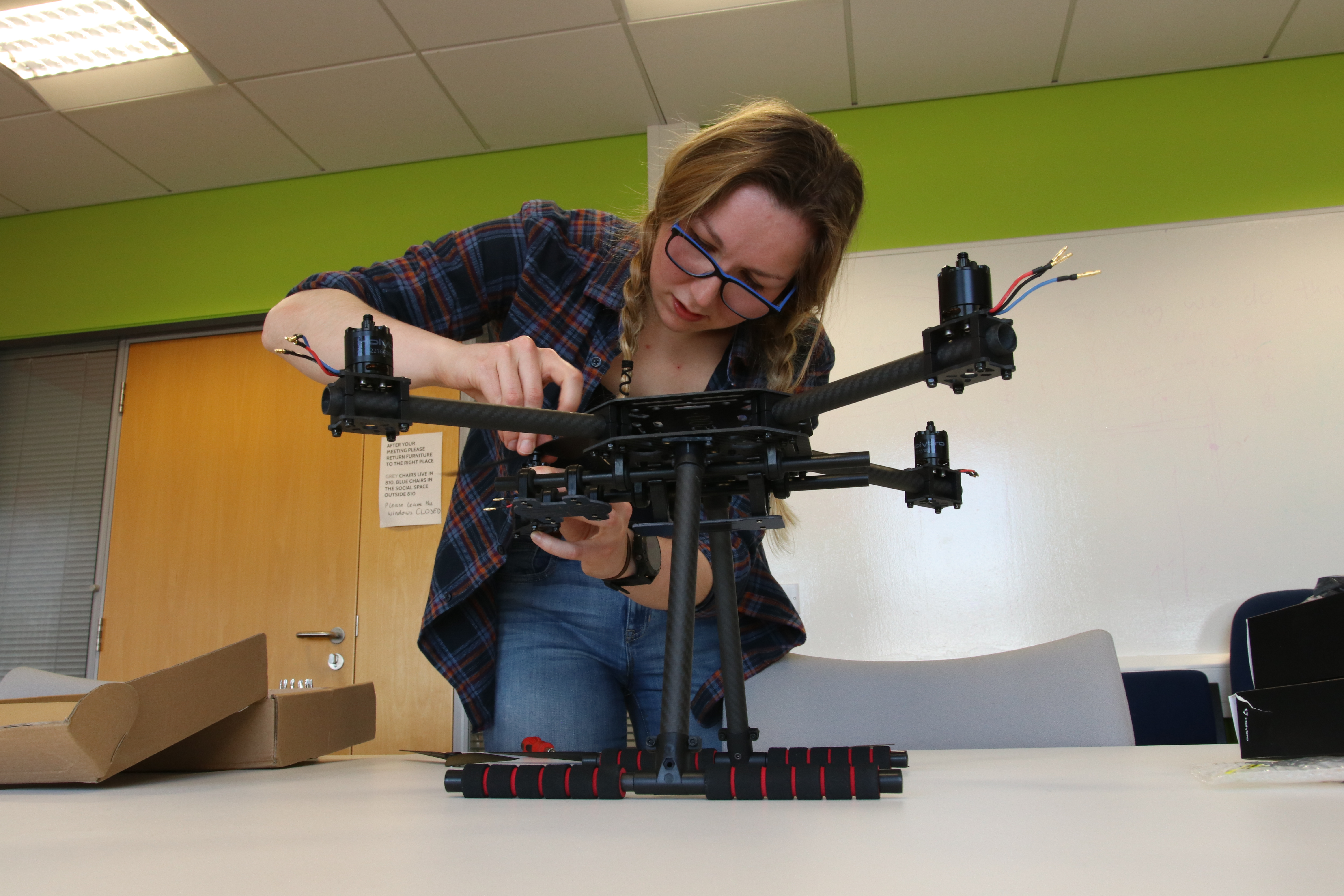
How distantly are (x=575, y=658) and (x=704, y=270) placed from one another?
51 centimetres

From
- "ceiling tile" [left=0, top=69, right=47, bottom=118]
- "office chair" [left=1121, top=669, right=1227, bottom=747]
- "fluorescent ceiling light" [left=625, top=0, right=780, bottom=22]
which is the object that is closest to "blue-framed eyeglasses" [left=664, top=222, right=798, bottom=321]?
"office chair" [left=1121, top=669, right=1227, bottom=747]

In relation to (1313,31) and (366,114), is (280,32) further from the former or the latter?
(1313,31)

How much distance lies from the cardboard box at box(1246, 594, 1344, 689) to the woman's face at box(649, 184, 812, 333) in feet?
1.95

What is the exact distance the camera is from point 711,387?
1.19 meters

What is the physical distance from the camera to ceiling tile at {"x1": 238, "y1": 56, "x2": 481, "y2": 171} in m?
2.92

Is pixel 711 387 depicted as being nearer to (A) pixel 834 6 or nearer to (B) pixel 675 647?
(B) pixel 675 647

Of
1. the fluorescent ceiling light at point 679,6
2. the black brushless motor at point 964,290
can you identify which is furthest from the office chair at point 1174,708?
the fluorescent ceiling light at point 679,6

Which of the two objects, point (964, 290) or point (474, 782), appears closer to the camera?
point (964, 290)

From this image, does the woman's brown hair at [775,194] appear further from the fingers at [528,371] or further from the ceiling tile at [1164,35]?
the ceiling tile at [1164,35]

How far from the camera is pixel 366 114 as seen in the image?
10.2 ft

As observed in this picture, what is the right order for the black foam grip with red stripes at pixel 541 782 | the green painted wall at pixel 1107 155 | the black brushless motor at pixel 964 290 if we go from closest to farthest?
the black brushless motor at pixel 964 290
the black foam grip with red stripes at pixel 541 782
the green painted wall at pixel 1107 155

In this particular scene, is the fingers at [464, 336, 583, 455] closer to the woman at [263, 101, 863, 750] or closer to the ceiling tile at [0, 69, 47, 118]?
the woman at [263, 101, 863, 750]

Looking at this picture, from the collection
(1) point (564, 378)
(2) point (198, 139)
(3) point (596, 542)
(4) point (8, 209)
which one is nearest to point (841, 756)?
(3) point (596, 542)

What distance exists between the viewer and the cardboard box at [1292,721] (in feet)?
1.99
